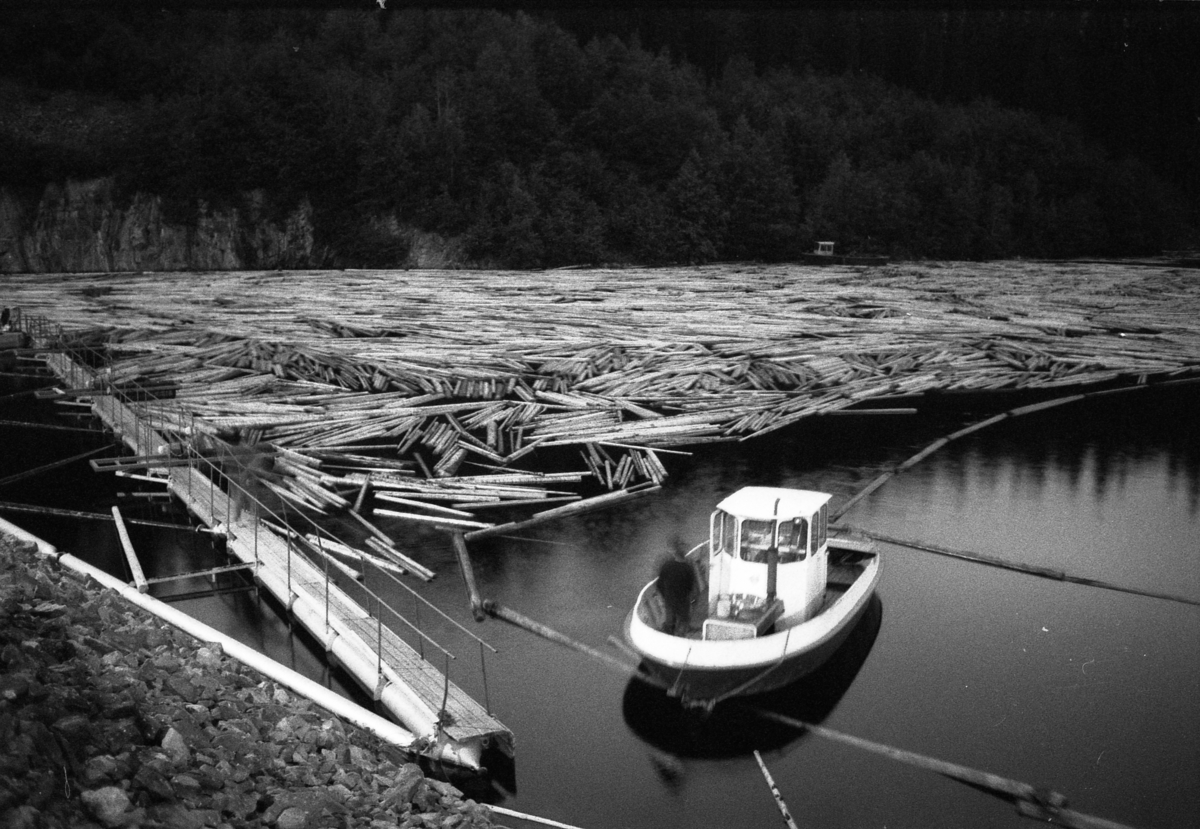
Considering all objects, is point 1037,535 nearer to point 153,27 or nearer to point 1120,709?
point 1120,709

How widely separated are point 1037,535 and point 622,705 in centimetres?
924

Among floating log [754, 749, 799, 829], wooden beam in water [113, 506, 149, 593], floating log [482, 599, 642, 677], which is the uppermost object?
wooden beam in water [113, 506, 149, 593]

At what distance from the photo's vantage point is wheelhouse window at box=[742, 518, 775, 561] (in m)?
12.6

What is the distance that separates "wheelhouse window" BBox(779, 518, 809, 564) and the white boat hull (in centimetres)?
66

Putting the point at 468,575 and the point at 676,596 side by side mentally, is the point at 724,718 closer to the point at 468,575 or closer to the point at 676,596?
the point at 676,596

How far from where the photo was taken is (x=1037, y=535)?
18750mm

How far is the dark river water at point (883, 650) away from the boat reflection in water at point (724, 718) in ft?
0.09

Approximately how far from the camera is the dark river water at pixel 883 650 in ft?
36.3

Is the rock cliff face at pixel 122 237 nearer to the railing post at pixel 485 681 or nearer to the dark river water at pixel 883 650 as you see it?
the dark river water at pixel 883 650

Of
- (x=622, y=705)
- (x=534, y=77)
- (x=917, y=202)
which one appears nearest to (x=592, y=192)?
(x=534, y=77)

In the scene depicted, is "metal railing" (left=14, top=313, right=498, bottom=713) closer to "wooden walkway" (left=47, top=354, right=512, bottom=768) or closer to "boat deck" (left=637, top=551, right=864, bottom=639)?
"wooden walkway" (left=47, top=354, right=512, bottom=768)

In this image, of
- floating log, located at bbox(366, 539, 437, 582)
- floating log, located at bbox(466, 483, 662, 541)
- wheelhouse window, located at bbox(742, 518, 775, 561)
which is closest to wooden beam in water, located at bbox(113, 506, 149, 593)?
floating log, located at bbox(366, 539, 437, 582)

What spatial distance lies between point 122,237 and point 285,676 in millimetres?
56900

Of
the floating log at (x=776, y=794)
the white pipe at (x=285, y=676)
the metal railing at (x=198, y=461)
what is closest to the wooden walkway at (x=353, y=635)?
the metal railing at (x=198, y=461)
